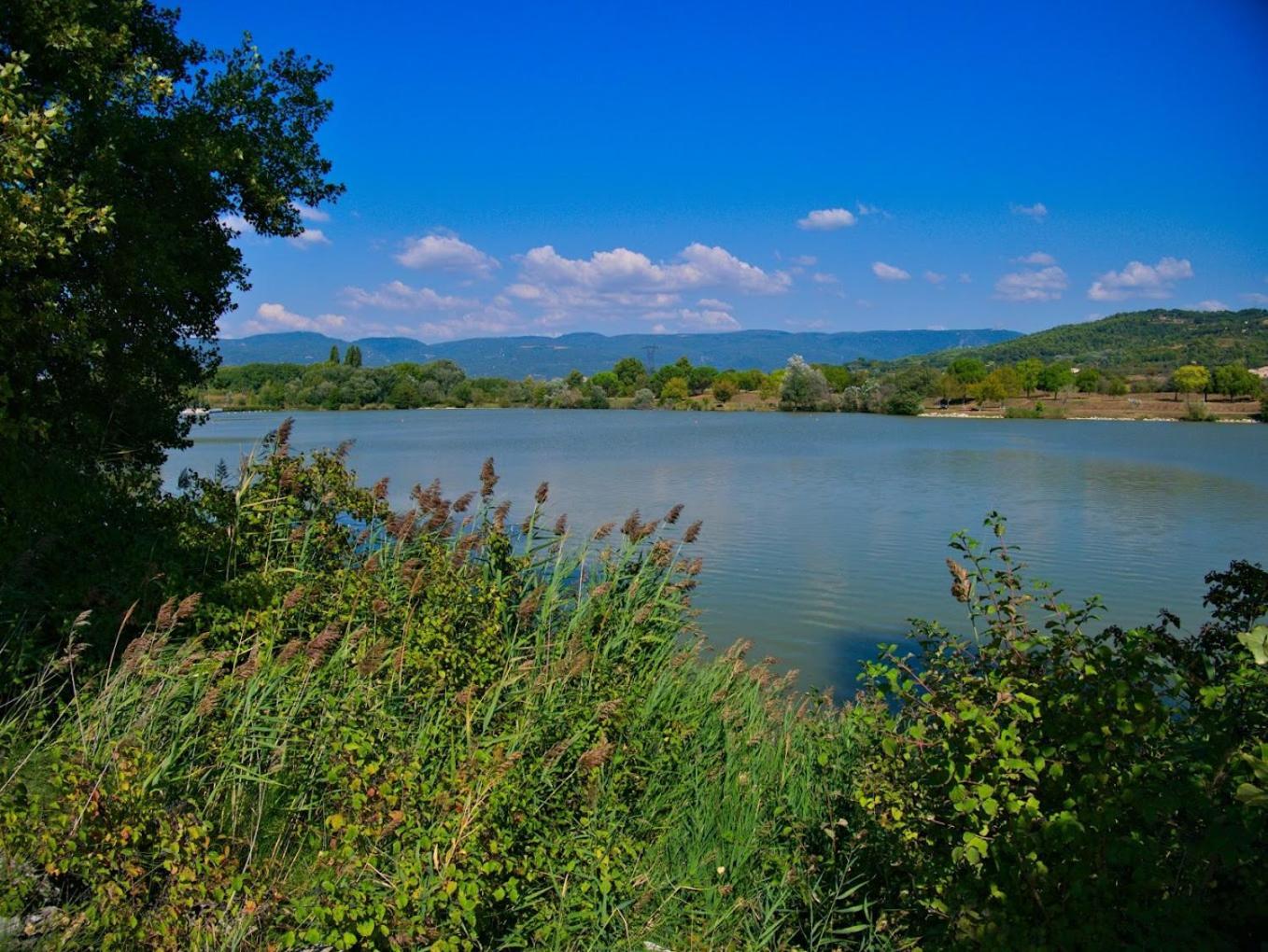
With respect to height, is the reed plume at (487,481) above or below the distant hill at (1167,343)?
below

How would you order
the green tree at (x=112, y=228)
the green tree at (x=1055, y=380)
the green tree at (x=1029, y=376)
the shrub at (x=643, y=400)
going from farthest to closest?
1. the shrub at (x=643, y=400)
2. the green tree at (x=1029, y=376)
3. the green tree at (x=1055, y=380)
4. the green tree at (x=112, y=228)

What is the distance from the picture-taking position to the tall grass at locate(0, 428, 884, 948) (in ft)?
10.5

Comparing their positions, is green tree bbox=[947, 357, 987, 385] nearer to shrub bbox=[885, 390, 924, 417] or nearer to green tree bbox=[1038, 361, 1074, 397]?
green tree bbox=[1038, 361, 1074, 397]

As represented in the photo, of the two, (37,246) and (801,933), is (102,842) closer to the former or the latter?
(801,933)

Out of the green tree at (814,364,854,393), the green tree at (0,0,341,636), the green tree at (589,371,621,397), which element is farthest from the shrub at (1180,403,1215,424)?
the green tree at (0,0,341,636)

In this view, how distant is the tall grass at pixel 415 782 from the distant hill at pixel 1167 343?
404 ft

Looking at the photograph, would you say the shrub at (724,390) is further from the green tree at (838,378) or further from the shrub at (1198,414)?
the shrub at (1198,414)

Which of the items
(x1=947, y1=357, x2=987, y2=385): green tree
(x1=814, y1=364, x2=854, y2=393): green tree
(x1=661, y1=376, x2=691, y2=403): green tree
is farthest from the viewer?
(x1=661, y1=376, x2=691, y2=403): green tree

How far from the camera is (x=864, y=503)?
2773 cm

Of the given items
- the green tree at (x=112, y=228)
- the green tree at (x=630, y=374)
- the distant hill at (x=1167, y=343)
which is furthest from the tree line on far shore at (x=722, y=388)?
the green tree at (x=112, y=228)

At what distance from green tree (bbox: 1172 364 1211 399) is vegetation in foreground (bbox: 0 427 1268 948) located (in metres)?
103

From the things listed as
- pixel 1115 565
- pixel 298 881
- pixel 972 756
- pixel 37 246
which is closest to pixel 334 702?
pixel 298 881

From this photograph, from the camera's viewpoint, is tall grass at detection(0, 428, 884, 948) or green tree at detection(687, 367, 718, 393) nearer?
tall grass at detection(0, 428, 884, 948)

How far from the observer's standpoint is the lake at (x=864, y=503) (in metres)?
15.0
